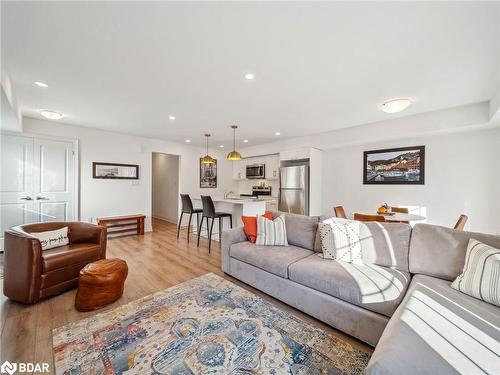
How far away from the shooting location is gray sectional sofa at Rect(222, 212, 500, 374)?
3.07 ft

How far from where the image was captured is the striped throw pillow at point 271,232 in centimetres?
269

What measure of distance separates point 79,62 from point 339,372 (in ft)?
11.7

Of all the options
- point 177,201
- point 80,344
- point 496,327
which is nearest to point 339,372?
point 496,327

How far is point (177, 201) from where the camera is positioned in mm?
6398

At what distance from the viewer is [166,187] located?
280 inches

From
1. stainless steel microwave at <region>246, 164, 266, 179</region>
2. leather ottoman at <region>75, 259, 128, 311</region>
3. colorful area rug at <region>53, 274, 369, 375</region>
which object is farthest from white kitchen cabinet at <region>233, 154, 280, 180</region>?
leather ottoman at <region>75, 259, 128, 311</region>

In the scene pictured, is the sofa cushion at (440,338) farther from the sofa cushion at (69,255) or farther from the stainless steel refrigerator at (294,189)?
the stainless steel refrigerator at (294,189)

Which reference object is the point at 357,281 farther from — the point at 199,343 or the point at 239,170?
the point at 239,170

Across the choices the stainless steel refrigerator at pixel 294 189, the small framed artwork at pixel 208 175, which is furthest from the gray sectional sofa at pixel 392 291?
the small framed artwork at pixel 208 175

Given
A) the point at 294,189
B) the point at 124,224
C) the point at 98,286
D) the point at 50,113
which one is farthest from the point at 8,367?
the point at 294,189

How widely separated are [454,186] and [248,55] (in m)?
4.16

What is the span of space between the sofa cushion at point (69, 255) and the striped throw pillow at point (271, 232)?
208 centimetres

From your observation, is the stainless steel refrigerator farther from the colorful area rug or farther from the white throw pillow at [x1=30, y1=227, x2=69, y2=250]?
the white throw pillow at [x1=30, y1=227, x2=69, y2=250]

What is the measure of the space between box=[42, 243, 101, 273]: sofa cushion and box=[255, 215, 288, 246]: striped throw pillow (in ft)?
6.82
